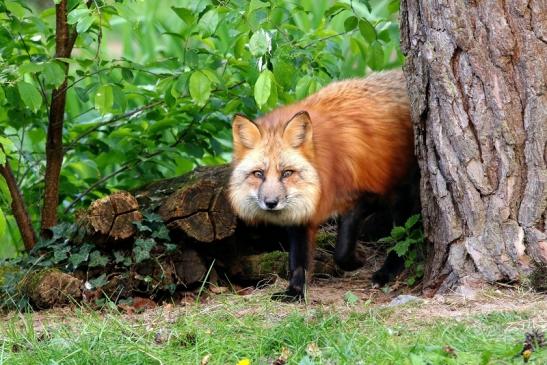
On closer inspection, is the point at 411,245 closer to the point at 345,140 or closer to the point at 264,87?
the point at 345,140

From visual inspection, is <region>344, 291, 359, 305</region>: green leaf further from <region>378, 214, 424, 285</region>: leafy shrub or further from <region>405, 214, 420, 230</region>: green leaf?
<region>405, 214, 420, 230</region>: green leaf

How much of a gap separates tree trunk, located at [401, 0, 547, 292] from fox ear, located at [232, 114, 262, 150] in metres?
1.17

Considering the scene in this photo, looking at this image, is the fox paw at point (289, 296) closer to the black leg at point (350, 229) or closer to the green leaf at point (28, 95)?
the black leg at point (350, 229)

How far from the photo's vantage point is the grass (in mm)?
4156

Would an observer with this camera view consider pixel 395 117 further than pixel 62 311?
Yes

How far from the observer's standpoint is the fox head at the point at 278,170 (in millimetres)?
5910

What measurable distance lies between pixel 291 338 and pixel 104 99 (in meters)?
2.41

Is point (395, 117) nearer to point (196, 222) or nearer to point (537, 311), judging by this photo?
point (196, 222)

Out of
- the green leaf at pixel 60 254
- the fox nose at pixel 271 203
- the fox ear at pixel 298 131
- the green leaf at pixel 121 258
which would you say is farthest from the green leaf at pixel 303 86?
the green leaf at pixel 60 254

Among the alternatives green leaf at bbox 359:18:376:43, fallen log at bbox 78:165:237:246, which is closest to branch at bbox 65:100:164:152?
fallen log at bbox 78:165:237:246

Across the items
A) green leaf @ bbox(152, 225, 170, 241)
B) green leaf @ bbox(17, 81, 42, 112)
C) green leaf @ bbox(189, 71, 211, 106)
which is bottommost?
green leaf @ bbox(152, 225, 170, 241)

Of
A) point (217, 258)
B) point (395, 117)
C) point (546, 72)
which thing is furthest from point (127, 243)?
point (546, 72)

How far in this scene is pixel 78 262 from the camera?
6.14 metres

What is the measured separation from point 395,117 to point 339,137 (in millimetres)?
515
